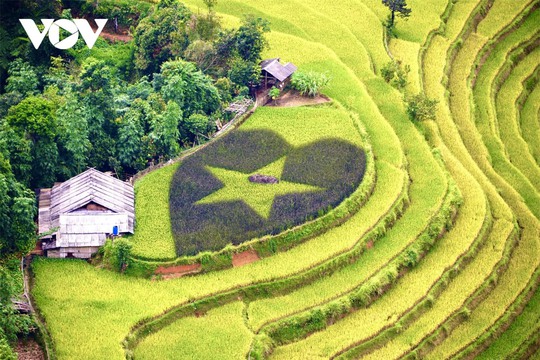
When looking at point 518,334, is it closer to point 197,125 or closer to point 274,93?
point 197,125

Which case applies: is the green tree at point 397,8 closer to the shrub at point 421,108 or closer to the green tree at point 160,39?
the shrub at point 421,108

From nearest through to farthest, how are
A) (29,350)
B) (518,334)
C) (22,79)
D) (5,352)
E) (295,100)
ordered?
1. (5,352)
2. (29,350)
3. (518,334)
4. (22,79)
5. (295,100)

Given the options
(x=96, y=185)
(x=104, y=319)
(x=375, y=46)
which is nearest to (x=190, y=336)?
(x=104, y=319)

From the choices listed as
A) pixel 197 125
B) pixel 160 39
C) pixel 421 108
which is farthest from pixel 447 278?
pixel 160 39

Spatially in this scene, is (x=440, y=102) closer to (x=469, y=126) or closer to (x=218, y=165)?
(x=469, y=126)

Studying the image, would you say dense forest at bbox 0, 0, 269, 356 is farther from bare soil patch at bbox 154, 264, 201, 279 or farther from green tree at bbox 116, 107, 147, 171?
bare soil patch at bbox 154, 264, 201, 279

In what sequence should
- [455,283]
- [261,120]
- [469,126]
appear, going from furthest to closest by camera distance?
[469,126]
[261,120]
[455,283]
